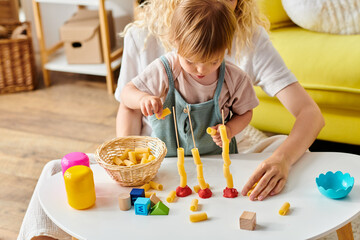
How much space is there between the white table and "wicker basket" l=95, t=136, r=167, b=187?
32 mm

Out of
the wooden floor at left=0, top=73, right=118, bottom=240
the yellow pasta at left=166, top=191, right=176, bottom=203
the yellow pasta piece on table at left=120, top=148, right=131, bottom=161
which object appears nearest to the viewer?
the yellow pasta at left=166, top=191, right=176, bottom=203

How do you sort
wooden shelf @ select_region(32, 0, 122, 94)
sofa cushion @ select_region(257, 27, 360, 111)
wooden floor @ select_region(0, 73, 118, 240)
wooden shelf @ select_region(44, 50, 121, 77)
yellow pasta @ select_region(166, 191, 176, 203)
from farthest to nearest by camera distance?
wooden shelf @ select_region(44, 50, 121, 77) → wooden shelf @ select_region(32, 0, 122, 94) → wooden floor @ select_region(0, 73, 118, 240) → sofa cushion @ select_region(257, 27, 360, 111) → yellow pasta @ select_region(166, 191, 176, 203)

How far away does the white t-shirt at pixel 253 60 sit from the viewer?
1396 mm

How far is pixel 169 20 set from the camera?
129 centimetres

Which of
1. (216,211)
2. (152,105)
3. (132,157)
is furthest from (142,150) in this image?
(216,211)

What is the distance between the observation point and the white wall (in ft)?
10.3

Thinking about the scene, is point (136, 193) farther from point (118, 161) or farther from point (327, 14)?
point (327, 14)

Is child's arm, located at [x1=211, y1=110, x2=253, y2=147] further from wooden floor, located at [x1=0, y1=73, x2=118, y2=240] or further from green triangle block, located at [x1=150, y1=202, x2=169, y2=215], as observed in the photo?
wooden floor, located at [x1=0, y1=73, x2=118, y2=240]

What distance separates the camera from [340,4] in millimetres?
1973

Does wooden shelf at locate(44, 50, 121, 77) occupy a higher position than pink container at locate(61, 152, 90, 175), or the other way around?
pink container at locate(61, 152, 90, 175)

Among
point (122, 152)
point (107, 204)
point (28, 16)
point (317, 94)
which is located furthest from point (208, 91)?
point (28, 16)

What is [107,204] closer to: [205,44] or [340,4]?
[205,44]

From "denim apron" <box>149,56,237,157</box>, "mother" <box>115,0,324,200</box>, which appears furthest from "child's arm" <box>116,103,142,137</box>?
"denim apron" <box>149,56,237,157</box>

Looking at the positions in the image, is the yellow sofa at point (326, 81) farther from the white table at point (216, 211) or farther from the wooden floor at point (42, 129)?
the wooden floor at point (42, 129)
